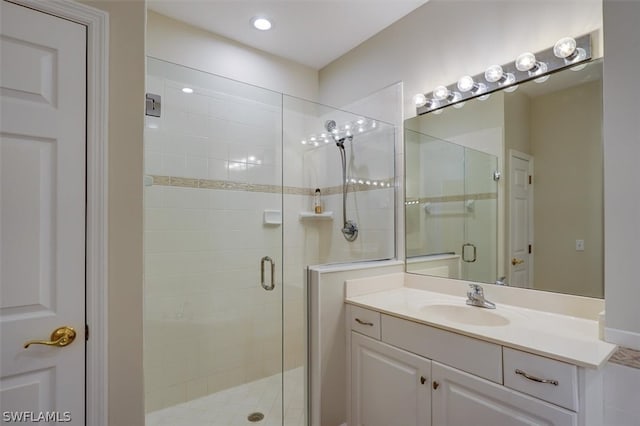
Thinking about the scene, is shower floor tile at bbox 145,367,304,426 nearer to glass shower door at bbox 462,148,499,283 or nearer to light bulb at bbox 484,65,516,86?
glass shower door at bbox 462,148,499,283

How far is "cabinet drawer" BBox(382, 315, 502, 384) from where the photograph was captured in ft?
4.05

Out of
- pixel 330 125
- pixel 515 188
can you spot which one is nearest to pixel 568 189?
pixel 515 188

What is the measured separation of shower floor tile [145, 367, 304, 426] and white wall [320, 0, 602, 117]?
220cm

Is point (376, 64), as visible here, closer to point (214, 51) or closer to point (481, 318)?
point (214, 51)

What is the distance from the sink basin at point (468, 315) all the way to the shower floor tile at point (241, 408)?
934 mm

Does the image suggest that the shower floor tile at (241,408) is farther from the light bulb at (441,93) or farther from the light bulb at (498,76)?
the light bulb at (498,76)

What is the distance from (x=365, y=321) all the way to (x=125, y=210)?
1.35m

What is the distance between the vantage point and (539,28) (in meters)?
1.64

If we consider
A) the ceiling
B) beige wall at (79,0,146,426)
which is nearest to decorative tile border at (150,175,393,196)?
beige wall at (79,0,146,426)

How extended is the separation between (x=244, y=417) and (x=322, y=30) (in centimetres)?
297

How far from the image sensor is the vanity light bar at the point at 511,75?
1.48 metres

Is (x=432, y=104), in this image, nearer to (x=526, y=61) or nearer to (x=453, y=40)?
(x=453, y=40)

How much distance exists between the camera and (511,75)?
68.1 inches

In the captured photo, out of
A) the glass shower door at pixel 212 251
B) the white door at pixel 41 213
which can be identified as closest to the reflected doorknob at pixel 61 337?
the white door at pixel 41 213
